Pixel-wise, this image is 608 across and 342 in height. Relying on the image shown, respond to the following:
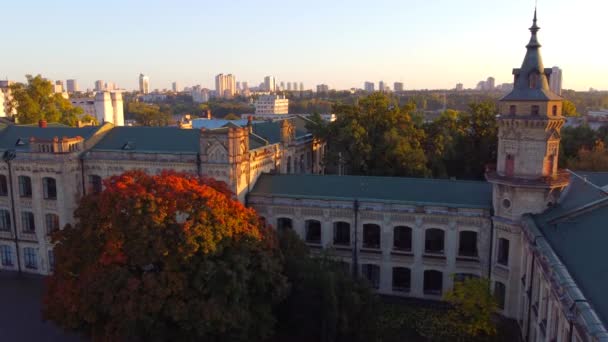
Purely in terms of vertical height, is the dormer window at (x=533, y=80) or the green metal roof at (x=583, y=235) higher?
the dormer window at (x=533, y=80)

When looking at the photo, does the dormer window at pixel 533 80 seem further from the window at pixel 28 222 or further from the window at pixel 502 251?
the window at pixel 28 222

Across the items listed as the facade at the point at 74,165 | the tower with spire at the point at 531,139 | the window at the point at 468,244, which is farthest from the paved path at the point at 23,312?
the tower with spire at the point at 531,139

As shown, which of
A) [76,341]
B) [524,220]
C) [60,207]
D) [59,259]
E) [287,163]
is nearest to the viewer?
[59,259]

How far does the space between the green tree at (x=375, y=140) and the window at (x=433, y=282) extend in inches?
575

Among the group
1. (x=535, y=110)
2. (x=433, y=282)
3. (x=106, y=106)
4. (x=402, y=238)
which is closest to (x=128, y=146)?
(x=402, y=238)

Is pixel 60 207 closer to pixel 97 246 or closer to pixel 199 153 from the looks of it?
pixel 199 153

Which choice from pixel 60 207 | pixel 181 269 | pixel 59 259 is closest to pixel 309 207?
pixel 181 269

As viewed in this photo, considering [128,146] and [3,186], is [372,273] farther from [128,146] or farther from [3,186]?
[3,186]

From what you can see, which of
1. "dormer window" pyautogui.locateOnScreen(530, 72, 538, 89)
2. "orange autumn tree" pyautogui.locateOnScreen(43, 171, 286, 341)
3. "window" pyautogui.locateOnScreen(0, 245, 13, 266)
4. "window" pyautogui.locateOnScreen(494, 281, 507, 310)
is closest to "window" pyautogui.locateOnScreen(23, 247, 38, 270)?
"window" pyautogui.locateOnScreen(0, 245, 13, 266)

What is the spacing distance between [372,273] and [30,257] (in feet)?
97.5

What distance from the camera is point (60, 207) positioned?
137 feet

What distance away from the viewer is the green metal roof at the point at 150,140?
42.7 meters

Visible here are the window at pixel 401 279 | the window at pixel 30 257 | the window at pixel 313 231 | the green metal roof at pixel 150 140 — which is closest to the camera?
the window at pixel 401 279

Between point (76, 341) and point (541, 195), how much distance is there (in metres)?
30.6
